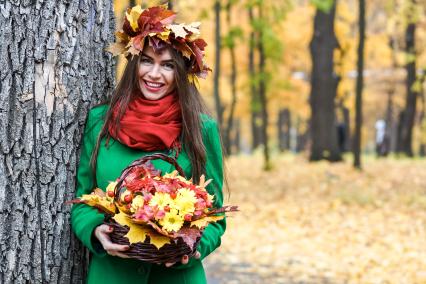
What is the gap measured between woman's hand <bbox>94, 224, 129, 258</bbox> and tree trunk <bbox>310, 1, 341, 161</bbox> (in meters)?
15.3

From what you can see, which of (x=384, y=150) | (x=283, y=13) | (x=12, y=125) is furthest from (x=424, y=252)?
(x=384, y=150)

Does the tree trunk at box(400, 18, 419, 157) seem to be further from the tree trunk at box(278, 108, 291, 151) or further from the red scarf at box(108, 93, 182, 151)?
the red scarf at box(108, 93, 182, 151)

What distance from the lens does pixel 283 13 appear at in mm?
15234

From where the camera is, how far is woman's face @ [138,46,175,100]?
303 cm

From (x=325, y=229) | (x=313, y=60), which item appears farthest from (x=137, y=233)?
(x=313, y=60)

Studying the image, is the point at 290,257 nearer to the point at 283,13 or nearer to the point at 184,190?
the point at 184,190

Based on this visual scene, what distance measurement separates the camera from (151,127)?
2947 millimetres

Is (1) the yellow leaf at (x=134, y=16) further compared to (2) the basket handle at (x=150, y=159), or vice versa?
(1) the yellow leaf at (x=134, y=16)

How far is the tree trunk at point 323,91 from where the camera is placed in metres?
17.7

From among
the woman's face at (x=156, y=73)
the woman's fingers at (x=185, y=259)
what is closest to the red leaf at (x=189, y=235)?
the woman's fingers at (x=185, y=259)

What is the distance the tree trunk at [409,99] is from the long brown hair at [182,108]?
20.1 m

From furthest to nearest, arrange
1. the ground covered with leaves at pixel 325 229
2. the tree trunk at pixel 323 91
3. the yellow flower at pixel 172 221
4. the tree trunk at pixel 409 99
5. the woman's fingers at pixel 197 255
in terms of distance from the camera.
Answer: the tree trunk at pixel 409 99 < the tree trunk at pixel 323 91 < the ground covered with leaves at pixel 325 229 < the woman's fingers at pixel 197 255 < the yellow flower at pixel 172 221

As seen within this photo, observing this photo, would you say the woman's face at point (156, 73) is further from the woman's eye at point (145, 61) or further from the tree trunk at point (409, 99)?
the tree trunk at point (409, 99)

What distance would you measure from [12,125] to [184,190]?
0.89 m
